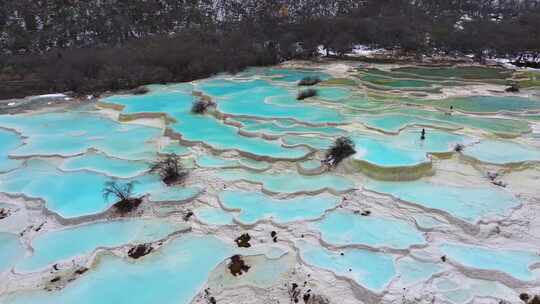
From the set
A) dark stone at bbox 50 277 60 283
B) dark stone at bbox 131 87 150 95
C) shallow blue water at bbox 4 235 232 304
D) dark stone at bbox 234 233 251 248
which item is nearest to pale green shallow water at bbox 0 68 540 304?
shallow blue water at bbox 4 235 232 304

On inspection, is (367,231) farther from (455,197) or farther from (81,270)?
(81,270)

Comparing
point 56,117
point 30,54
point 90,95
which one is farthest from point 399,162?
point 30,54

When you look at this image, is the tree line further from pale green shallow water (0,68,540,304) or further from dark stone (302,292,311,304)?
dark stone (302,292,311,304)

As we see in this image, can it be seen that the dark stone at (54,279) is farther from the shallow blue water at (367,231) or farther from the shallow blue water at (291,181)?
the shallow blue water at (367,231)

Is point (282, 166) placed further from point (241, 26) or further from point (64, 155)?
point (241, 26)

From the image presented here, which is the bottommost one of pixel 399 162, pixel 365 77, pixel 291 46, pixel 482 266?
pixel 482 266

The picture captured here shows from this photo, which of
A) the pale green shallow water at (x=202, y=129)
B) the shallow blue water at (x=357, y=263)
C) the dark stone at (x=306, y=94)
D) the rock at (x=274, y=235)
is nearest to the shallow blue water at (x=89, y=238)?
the rock at (x=274, y=235)
